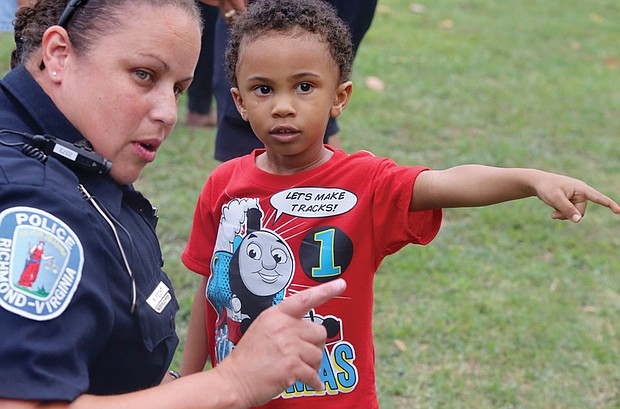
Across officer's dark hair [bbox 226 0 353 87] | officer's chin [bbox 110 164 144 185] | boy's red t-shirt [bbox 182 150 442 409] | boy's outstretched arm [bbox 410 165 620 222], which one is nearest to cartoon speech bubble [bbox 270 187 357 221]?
boy's red t-shirt [bbox 182 150 442 409]

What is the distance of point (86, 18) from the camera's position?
5.99 feet

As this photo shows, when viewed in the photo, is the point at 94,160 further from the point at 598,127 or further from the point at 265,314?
the point at 598,127

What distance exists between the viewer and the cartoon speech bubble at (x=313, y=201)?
2295 mm

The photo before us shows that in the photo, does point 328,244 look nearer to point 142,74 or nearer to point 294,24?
point 294,24

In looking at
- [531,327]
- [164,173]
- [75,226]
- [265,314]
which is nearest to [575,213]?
[265,314]

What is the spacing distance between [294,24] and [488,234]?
2.98 meters

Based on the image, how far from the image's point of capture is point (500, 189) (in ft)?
6.88

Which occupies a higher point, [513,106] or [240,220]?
[513,106]

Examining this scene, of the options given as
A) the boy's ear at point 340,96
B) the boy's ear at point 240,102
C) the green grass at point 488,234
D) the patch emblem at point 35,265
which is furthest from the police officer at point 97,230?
the green grass at point 488,234

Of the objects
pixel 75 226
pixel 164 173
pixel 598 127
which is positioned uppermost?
pixel 598 127

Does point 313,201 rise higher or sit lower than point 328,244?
higher

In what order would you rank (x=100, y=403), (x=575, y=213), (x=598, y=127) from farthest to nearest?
(x=598, y=127) → (x=575, y=213) → (x=100, y=403)

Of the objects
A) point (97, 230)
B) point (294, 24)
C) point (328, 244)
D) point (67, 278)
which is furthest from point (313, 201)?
point (67, 278)

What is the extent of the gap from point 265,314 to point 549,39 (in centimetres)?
904
